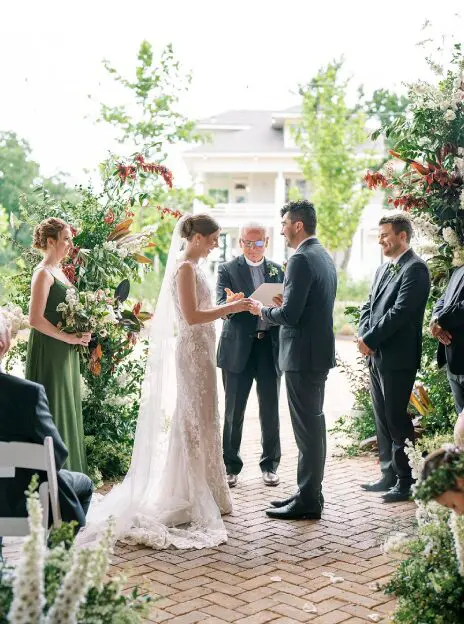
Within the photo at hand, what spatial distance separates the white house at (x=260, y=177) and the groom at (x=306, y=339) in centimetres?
1669

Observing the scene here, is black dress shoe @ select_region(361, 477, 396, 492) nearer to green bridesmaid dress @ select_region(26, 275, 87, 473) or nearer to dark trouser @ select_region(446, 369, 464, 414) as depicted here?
dark trouser @ select_region(446, 369, 464, 414)

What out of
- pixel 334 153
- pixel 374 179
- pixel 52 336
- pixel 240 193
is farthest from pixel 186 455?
pixel 240 193

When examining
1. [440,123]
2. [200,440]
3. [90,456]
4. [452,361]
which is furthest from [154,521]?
[440,123]

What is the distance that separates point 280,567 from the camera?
3.97 m

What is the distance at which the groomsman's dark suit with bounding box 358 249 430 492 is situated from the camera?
196 inches

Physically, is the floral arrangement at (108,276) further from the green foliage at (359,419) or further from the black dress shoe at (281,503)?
the green foliage at (359,419)

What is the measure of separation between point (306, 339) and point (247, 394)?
1049mm

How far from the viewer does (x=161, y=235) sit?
47.0 ft

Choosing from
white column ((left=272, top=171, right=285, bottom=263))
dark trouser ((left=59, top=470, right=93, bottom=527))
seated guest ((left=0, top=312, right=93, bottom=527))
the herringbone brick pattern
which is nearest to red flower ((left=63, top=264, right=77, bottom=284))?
the herringbone brick pattern

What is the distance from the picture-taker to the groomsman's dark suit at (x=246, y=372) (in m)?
→ 5.47

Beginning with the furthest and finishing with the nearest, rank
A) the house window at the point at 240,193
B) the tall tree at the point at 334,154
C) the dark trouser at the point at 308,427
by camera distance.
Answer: the house window at the point at 240,193 < the tall tree at the point at 334,154 < the dark trouser at the point at 308,427

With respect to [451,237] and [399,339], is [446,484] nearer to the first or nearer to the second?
[399,339]

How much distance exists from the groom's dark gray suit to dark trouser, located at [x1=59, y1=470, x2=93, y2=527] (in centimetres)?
160

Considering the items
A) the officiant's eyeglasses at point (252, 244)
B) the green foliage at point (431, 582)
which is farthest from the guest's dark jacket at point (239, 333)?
the green foliage at point (431, 582)
